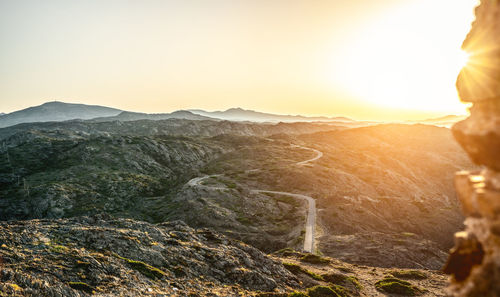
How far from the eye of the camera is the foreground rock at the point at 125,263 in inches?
825

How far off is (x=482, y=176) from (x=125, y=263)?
1178 inches

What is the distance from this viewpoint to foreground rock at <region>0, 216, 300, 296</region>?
20953mm

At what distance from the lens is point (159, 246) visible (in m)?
33.4

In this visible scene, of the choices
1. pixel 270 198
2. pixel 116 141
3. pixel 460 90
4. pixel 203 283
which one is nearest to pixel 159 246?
pixel 203 283

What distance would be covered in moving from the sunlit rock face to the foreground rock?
2354 cm

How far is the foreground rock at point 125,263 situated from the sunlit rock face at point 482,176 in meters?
23.5

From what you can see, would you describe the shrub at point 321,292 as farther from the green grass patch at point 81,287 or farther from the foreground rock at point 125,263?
the green grass patch at point 81,287

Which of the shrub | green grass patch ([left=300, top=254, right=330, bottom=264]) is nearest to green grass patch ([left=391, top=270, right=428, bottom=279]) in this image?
green grass patch ([left=300, top=254, right=330, bottom=264])

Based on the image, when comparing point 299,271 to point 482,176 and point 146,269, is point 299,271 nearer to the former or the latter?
point 146,269

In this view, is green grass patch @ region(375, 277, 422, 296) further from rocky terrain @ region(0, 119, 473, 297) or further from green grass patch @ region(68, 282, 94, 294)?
green grass patch @ region(68, 282, 94, 294)

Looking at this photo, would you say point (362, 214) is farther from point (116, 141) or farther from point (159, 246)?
point (116, 141)

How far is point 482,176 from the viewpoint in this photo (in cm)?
639

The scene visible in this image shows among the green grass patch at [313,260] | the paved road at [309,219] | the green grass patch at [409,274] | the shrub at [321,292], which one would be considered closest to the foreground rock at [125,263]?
the shrub at [321,292]

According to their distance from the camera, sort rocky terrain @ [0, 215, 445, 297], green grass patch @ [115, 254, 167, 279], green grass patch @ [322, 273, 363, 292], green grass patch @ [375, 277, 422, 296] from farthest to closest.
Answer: green grass patch @ [322, 273, 363, 292] → green grass patch @ [375, 277, 422, 296] → green grass patch @ [115, 254, 167, 279] → rocky terrain @ [0, 215, 445, 297]
